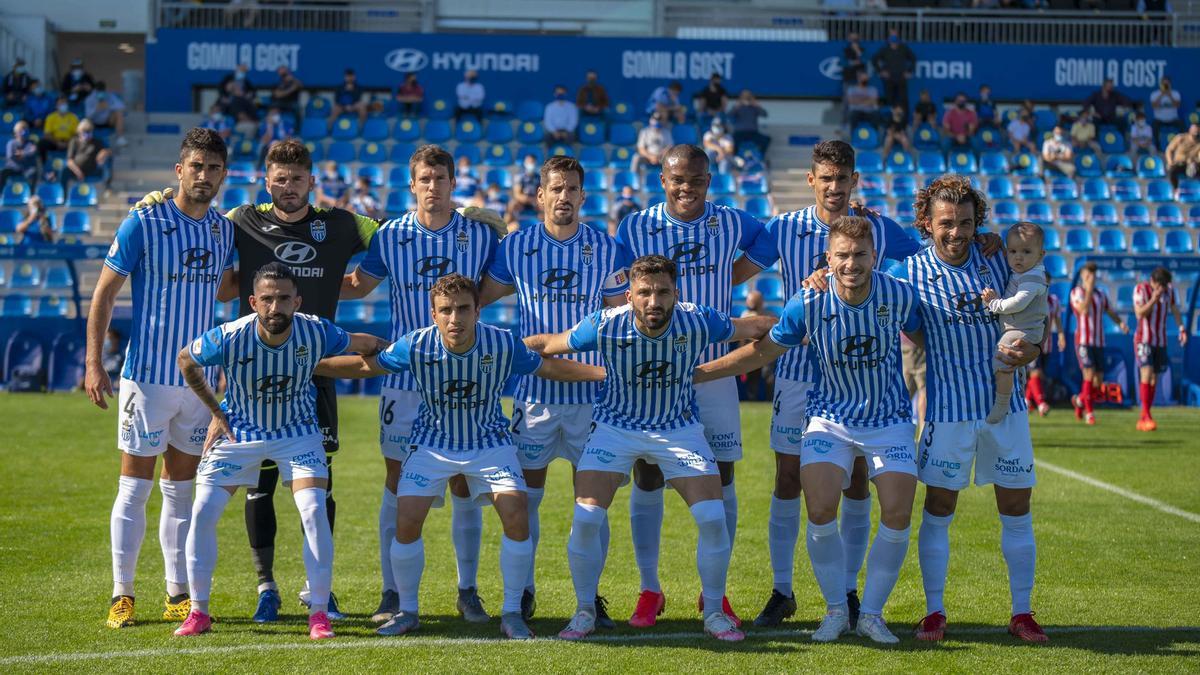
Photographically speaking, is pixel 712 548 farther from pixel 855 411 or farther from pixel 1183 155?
pixel 1183 155

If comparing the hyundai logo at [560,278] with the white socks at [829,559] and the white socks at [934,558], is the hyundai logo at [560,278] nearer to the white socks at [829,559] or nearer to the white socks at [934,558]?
the white socks at [829,559]

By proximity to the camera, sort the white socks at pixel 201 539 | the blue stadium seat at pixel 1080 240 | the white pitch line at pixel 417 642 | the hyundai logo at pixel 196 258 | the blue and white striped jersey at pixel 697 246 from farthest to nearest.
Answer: the blue stadium seat at pixel 1080 240, the blue and white striped jersey at pixel 697 246, the hyundai logo at pixel 196 258, the white socks at pixel 201 539, the white pitch line at pixel 417 642

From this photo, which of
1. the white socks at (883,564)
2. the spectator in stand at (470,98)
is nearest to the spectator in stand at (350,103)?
the spectator in stand at (470,98)

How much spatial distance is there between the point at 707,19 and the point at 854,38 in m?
3.35

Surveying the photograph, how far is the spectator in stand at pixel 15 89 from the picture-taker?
24203mm

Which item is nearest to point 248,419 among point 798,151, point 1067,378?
point 1067,378

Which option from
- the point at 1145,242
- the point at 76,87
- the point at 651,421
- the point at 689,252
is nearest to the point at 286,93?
the point at 76,87

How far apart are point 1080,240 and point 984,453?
694 inches

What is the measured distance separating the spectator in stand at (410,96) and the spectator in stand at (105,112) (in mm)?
4911

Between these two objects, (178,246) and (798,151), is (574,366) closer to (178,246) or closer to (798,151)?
(178,246)

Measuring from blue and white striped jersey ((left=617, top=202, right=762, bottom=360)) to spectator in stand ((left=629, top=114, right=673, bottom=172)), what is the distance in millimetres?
16429

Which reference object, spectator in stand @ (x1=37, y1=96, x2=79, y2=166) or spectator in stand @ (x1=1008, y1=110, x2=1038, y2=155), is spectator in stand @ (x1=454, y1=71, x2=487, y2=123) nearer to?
spectator in stand @ (x1=37, y1=96, x2=79, y2=166)

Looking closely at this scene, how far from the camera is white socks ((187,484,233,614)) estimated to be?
5.81m

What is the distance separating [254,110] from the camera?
2358cm
